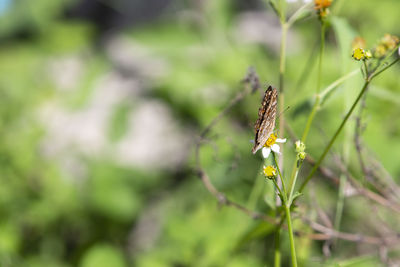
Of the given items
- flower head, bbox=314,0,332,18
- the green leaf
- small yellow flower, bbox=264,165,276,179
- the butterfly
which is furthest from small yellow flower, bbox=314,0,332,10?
the green leaf

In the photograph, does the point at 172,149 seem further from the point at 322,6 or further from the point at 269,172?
the point at 269,172

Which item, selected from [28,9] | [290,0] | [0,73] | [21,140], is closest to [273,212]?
[290,0]

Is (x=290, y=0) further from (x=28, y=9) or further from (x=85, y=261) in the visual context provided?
(x=28, y=9)

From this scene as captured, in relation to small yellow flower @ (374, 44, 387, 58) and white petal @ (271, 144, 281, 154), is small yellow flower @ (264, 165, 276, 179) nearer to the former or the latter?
white petal @ (271, 144, 281, 154)

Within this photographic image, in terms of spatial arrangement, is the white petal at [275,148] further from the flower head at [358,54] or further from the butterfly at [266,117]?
the flower head at [358,54]

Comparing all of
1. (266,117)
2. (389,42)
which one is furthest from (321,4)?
(266,117)
